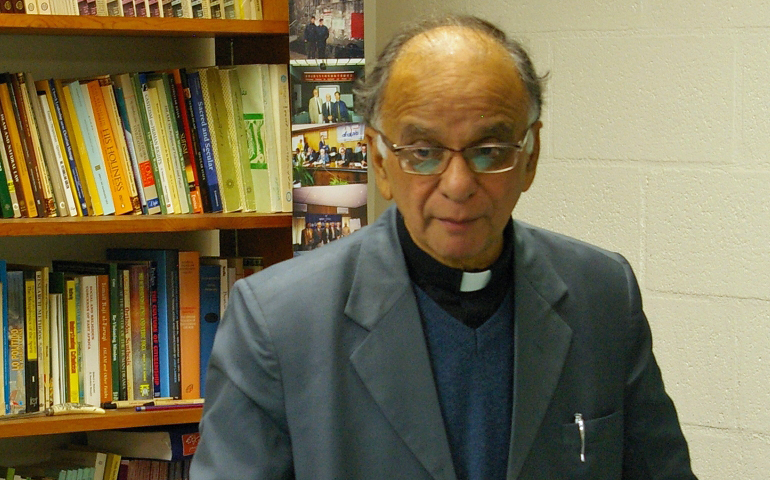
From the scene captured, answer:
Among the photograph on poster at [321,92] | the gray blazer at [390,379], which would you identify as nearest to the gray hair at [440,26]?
the gray blazer at [390,379]

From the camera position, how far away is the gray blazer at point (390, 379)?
3.67 feet

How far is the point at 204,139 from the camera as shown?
208cm

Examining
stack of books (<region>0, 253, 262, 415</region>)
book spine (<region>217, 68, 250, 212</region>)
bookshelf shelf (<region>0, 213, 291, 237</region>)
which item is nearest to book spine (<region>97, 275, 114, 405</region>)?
stack of books (<region>0, 253, 262, 415</region>)

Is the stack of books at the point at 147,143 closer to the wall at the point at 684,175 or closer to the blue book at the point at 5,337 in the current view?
the blue book at the point at 5,337

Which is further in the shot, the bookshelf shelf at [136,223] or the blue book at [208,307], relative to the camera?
the blue book at [208,307]

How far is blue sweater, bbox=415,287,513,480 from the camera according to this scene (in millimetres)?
1147

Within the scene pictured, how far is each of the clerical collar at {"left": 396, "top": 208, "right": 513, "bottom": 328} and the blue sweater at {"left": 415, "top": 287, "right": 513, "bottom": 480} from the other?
1cm

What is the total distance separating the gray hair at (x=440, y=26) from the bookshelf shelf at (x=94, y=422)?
106 centimetres

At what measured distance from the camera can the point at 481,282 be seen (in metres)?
1.21

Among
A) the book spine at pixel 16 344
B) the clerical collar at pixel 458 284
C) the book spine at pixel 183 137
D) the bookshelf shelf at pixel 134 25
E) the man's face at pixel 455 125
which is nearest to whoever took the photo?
the man's face at pixel 455 125

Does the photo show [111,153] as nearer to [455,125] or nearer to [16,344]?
[16,344]

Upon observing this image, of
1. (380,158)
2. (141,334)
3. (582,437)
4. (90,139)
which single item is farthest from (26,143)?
(582,437)

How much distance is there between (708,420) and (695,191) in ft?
A: 1.56

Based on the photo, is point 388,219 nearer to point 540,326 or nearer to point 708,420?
point 540,326
